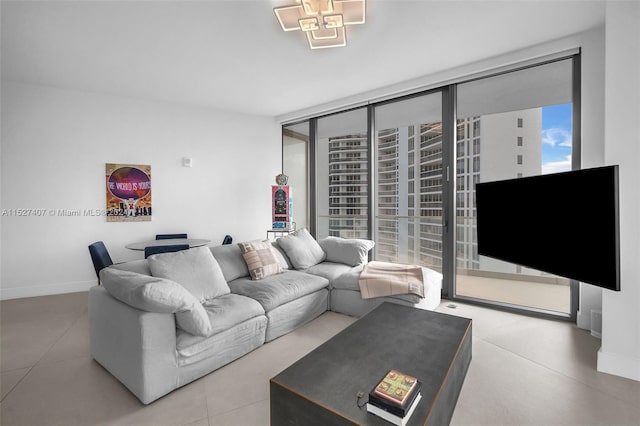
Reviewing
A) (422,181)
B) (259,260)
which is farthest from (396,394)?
(422,181)

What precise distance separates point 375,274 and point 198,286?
1747 mm

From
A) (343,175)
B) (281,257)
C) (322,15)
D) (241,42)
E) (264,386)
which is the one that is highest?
(241,42)

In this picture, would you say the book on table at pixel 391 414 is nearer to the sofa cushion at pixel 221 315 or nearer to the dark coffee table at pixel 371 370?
the dark coffee table at pixel 371 370

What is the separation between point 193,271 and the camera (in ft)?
8.07

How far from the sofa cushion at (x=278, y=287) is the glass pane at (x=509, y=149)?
1922 millimetres

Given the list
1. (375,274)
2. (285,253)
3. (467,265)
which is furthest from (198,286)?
(467,265)

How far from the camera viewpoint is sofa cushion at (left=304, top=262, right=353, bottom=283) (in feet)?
10.9

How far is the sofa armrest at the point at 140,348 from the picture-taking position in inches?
67.8

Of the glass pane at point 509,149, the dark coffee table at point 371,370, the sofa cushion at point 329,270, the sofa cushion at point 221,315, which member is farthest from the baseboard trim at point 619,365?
the sofa cushion at point 221,315

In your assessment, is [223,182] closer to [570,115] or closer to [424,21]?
[424,21]

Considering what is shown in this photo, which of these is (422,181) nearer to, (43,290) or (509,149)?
(509,149)

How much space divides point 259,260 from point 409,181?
2.35 meters

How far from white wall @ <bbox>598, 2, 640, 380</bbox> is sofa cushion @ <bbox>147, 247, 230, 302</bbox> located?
3.01 meters

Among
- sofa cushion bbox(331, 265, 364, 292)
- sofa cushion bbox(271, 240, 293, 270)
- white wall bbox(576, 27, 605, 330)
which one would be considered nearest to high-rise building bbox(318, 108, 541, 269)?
white wall bbox(576, 27, 605, 330)
